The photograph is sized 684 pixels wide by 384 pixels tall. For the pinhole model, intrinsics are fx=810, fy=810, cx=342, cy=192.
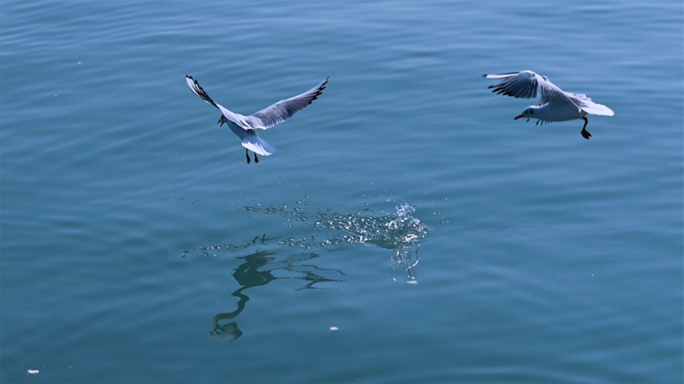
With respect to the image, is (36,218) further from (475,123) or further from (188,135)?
(475,123)

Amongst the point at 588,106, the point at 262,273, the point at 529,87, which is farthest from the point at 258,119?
the point at 588,106

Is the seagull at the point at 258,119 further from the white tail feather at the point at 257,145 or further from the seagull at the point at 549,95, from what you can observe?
the seagull at the point at 549,95

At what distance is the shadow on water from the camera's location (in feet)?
32.4

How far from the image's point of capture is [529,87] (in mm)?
9883

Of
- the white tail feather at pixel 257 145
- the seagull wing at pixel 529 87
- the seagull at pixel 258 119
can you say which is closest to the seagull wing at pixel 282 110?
the seagull at pixel 258 119

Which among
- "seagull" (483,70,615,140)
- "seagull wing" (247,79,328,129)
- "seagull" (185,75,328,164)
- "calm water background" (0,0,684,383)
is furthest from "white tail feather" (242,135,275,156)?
"seagull" (483,70,615,140)

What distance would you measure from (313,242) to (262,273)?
940 millimetres

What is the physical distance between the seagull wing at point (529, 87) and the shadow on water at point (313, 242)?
2146mm

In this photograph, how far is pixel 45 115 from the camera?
49.1 feet

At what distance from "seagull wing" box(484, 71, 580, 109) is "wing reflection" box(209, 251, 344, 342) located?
3.06m

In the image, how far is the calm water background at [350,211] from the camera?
8664mm

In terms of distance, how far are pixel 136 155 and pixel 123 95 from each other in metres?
2.76

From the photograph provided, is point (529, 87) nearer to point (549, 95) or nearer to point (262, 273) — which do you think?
point (549, 95)

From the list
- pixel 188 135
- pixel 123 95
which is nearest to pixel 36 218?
pixel 188 135
